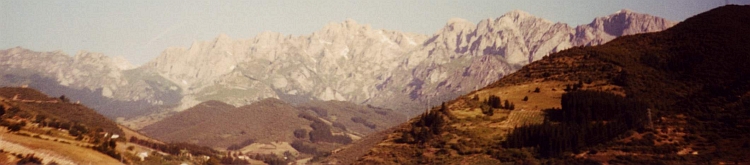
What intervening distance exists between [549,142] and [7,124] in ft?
414

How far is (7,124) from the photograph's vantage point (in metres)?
137

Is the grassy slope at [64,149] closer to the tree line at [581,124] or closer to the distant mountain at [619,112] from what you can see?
the distant mountain at [619,112]

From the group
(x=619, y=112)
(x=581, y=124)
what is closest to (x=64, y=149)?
(x=581, y=124)

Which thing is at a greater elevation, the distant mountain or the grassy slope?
the distant mountain

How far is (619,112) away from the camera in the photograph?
126 metres

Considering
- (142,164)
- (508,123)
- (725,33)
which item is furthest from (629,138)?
(142,164)

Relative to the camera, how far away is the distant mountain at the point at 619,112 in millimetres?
112188

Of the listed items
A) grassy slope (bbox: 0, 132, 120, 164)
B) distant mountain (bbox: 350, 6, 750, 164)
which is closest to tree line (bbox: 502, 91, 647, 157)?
distant mountain (bbox: 350, 6, 750, 164)

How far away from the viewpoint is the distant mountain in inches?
4417

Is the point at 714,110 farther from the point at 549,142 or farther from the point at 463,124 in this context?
the point at 463,124

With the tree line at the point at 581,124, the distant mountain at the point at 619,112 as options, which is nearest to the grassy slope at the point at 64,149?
the distant mountain at the point at 619,112

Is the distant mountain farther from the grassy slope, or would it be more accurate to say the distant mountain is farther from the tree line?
the grassy slope

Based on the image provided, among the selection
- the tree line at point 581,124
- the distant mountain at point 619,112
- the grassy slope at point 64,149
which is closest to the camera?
the distant mountain at point 619,112

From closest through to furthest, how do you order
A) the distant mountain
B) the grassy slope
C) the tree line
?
the distant mountain < the tree line < the grassy slope
